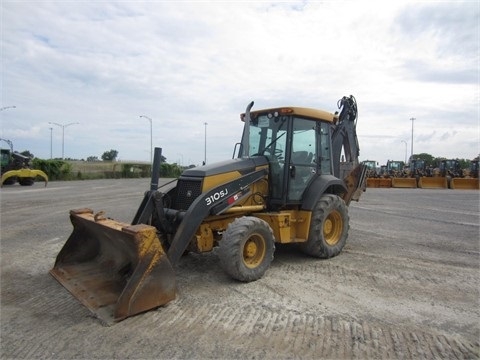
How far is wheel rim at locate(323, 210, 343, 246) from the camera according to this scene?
7074mm

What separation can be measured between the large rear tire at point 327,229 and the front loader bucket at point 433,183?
2487cm

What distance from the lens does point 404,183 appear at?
3017 centimetres

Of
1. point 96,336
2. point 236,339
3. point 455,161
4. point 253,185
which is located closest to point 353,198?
point 253,185

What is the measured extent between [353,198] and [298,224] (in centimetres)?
245

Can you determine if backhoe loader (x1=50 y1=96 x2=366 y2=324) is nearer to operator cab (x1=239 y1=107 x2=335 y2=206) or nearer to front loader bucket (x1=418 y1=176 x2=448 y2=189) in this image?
operator cab (x1=239 y1=107 x2=335 y2=206)

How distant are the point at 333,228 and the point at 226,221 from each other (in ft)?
7.44

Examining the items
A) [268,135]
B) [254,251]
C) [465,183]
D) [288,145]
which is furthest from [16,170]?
[465,183]

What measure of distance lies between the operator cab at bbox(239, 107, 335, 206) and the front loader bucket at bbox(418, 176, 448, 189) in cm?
2511

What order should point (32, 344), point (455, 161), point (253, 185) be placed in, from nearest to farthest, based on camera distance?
1. point (32, 344)
2. point (253, 185)
3. point (455, 161)

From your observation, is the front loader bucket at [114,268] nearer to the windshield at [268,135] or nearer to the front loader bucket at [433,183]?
the windshield at [268,135]

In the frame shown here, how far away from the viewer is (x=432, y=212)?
13.7 meters

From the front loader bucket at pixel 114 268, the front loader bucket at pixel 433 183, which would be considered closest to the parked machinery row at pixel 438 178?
the front loader bucket at pixel 433 183

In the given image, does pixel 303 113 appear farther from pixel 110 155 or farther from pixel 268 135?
pixel 110 155

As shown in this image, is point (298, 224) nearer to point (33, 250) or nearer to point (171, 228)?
point (171, 228)
